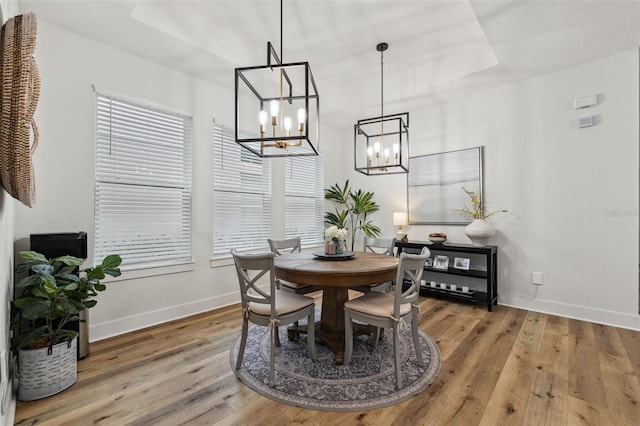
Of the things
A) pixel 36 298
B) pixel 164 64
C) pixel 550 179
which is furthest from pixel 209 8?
pixel 550 179

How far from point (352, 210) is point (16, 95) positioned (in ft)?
15.1

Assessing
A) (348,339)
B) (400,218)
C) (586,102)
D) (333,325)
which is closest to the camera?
(348,339)

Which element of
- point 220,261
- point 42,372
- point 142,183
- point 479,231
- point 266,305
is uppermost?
point 142,183

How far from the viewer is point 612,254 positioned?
3213 mm

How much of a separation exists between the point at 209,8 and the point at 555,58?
380 centimetres

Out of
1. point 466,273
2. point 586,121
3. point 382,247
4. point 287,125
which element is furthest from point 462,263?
point 287,125

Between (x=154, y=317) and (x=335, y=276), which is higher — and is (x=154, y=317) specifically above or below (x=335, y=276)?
below

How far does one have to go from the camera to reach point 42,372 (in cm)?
192

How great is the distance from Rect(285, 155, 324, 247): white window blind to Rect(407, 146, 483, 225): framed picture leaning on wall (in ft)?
5.34

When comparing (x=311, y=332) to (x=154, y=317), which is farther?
(x=154, y=317)

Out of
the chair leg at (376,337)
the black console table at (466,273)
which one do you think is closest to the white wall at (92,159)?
the chair leg at (376,337)

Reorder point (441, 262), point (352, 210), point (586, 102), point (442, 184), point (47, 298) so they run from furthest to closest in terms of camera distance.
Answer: point (352, 210), point (442, 184), point (441, 262), point (586, 102), point (47, 298)

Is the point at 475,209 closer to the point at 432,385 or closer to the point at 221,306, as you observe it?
the point at 432,385

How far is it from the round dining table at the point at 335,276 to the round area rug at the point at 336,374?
0.14 metres
